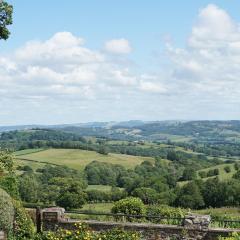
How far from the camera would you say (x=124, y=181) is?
10369 centimetres

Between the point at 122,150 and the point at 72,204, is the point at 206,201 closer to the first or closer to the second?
the point at 72,204

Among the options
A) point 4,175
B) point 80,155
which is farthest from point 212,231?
point 80,155

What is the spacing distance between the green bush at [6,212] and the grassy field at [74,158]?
328 feet

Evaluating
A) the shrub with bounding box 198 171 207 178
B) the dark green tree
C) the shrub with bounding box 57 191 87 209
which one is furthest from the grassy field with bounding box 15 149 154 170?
the dark green tree

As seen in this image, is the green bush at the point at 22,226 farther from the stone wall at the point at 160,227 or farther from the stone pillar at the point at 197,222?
the stone pillar at the point at 197,222

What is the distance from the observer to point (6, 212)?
18562 millimetres

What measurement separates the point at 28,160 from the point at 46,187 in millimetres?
34416

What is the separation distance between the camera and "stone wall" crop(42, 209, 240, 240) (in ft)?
63.4

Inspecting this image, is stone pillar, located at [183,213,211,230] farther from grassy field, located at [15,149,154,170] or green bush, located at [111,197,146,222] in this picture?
grassy field, located at [15,149,154,170]

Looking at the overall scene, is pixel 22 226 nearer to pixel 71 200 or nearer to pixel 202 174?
pixel 71 200

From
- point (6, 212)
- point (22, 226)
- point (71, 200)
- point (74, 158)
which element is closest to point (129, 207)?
point (22, 226)

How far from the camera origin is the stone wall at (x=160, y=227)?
63.4 feet

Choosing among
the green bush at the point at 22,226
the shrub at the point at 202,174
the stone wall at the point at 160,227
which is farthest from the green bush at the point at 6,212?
the shrub at the point at 202,174

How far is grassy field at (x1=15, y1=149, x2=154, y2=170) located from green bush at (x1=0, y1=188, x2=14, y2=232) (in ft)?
328
